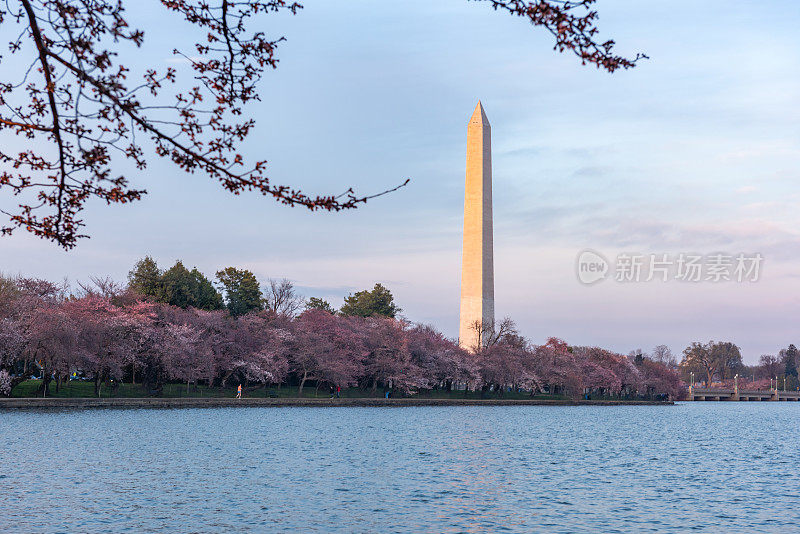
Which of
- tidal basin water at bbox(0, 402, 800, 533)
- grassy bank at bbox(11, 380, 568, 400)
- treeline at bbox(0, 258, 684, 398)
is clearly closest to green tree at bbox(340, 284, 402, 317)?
treeline at bbox(0, 258, 684, 398)

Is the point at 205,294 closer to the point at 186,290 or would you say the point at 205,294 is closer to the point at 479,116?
the point at 186,290

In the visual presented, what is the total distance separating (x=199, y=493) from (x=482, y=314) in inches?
2666

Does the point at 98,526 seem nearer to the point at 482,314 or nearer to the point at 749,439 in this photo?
the point at 749,439

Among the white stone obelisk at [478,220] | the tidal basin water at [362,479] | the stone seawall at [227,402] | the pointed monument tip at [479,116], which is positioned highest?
the pointed monument tip at [479,116]

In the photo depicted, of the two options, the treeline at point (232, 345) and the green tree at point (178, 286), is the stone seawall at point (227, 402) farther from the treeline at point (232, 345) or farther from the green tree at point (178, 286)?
the green tree at point (178, 286)

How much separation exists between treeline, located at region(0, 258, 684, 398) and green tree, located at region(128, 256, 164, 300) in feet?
0.39

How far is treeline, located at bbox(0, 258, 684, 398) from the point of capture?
6078cm

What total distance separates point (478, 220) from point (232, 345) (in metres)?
28.1

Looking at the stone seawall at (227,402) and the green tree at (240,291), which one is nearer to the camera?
the stone seawall at (227,402)

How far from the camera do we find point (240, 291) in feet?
306

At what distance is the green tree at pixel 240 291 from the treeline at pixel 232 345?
0.41 feet

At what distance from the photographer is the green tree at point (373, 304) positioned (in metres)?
119

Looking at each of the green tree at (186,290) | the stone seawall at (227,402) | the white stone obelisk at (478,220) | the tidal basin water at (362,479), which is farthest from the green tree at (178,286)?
the tidal basin water at (362,479)

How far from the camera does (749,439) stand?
6125 cm
